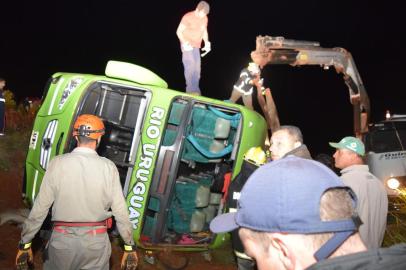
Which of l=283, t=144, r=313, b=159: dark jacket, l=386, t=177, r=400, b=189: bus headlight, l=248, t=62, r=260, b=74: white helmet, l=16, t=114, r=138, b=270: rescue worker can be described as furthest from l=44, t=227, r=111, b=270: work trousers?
l=386, t=177, r=400, b=189: bus headlight

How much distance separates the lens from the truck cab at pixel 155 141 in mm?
4672

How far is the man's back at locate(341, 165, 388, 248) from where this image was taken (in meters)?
3.26

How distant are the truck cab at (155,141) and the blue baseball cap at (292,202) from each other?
3.60 m

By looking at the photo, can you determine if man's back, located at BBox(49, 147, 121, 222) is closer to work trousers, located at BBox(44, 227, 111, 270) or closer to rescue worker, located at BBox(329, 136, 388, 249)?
work trousers, located at BBox(44, 227, 111, 270)

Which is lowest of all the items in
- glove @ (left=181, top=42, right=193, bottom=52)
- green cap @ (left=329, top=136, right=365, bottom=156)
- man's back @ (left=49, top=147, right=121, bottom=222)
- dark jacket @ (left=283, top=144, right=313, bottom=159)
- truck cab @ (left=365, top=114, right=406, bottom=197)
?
man's back @ (left=49, top=147, right=121, bottom=222)

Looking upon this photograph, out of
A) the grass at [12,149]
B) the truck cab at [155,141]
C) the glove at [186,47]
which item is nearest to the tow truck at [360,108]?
the glove at [186,47]

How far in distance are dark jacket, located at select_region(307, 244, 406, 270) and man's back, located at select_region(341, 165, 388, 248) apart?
2.38 metres

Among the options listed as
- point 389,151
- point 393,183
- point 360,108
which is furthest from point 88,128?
point 360,108

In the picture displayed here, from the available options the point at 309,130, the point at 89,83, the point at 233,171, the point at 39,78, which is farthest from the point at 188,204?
the point at 39,78

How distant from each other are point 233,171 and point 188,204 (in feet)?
2.66

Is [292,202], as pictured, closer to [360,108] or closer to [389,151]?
[389,151]

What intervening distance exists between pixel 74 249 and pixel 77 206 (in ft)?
1.15

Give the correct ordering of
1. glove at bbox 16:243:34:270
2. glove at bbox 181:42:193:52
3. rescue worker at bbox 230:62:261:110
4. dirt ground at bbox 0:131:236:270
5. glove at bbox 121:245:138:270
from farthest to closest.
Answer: rescue worker at bbox 230:62:261:110 < glove at bbox 181:42:193:52 < dirt ground at bbox 0:131:236:270 < glove at bbox 121:245:138:270 < glove at bbox 16:243:34:270

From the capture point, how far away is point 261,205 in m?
1.13
